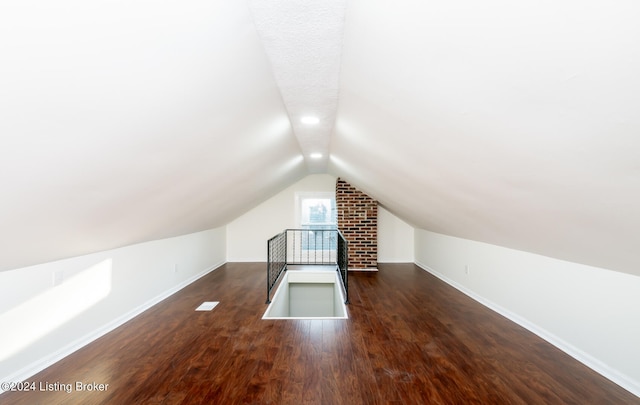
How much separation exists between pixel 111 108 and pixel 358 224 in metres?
5.28

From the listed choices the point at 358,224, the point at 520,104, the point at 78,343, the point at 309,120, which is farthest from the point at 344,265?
the point at 520,104

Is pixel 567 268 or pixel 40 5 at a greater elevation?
pixel 40 5

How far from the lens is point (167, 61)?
125cm

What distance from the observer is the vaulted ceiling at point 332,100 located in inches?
34.7

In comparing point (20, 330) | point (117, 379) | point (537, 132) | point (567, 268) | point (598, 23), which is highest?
point (598, 23)

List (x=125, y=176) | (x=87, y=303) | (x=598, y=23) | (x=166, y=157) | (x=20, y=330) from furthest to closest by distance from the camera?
(x=87, y=303), (x=20, y=330), (x=166, y=157), (x=125, y=176), (x=598, y=23)

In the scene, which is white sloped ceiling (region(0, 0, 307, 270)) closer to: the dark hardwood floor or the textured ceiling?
the textured ceiling

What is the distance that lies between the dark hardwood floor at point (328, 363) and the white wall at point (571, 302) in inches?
5.4

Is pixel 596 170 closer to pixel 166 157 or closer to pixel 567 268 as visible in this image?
pixel 567 268

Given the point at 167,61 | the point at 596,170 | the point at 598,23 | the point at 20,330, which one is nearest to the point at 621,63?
the point at 598,23

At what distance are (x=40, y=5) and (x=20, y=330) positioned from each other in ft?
8.02

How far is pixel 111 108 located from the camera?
1.27m

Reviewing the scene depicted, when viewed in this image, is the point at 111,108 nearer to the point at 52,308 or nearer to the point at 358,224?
the point at 52,308

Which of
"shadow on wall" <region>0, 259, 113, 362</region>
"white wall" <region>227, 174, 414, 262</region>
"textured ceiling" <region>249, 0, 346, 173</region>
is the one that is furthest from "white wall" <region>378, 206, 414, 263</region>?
"shadow on wall" <region>0, 259, 113, 362</region>
